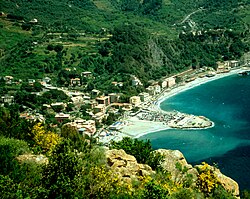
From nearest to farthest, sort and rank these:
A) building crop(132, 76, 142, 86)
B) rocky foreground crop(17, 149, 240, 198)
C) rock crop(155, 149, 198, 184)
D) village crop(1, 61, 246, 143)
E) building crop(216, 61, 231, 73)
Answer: rocky foreground crop(17, 149, 240, 198) → rock crop(155, 149, 198, 184) → village crop(1, 61, 246, 143) → building crop(132, 76, 142, 86) → building crop(216, 61, 231, 73)

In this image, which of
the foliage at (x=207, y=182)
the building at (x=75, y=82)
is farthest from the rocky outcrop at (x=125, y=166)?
the building at (x=75, y=82)

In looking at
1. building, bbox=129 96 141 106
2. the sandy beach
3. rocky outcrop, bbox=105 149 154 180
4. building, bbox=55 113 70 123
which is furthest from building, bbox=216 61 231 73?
rocky outcrop, bbox=105 149 154 180

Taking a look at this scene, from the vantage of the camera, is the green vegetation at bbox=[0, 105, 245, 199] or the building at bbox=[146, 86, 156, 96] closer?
the green vegetation at bbox=[0, 105, 245, 199]

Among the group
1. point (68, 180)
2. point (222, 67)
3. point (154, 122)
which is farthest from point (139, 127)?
point (68, 180)

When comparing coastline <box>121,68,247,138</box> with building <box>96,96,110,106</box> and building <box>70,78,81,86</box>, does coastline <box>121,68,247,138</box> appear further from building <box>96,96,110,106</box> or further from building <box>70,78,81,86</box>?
building <box>70,78,81,86</box>

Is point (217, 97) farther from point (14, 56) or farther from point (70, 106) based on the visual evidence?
point (14, 56)

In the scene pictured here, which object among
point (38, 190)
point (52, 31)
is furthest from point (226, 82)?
point (38, 190)
